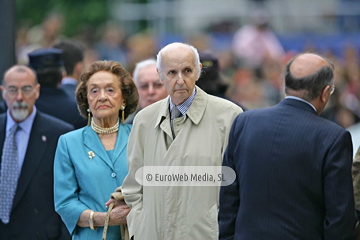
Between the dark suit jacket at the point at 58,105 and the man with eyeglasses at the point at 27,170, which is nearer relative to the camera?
the man with eyeglasses at the point at 27,170

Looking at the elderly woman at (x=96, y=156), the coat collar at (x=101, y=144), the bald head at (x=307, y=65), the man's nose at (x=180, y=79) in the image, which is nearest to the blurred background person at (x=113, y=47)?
the elderly woman at (x=96, y=156)

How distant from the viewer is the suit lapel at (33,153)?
6.57 metres

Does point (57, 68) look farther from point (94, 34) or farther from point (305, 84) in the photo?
point (94, 34)

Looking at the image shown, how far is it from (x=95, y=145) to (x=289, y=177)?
1.85m

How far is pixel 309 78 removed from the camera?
456 cm

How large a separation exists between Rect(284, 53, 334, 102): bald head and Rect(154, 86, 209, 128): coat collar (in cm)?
66

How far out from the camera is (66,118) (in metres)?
7.34

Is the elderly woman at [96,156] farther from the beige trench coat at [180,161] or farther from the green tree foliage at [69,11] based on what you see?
Answer: the green tree foliage at [69,11]

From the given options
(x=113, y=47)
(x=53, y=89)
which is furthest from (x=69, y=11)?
(x=53, y=89)

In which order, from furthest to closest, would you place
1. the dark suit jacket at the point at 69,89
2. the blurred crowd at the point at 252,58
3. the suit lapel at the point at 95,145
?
the blurred crowd at the point at 252,58, the dark suit jacket at the point at 69,89, the suit lapel at the point at 95,145

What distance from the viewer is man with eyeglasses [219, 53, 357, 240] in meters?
4.35

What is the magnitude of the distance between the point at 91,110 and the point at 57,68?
1.84 m

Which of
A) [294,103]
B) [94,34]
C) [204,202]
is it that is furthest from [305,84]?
[94,34]

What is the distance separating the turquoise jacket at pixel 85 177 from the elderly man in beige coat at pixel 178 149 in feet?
1.50
